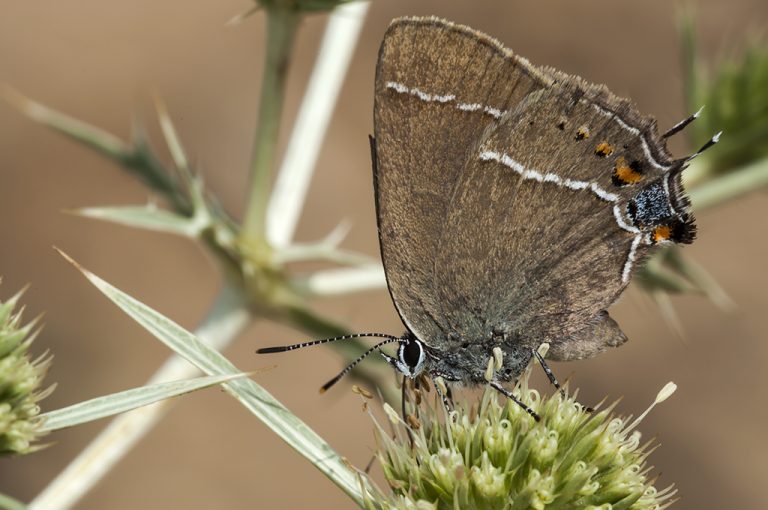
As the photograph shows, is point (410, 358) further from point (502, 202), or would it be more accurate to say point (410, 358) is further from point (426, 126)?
point (426, 126)

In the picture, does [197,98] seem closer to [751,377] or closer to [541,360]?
[751,377]

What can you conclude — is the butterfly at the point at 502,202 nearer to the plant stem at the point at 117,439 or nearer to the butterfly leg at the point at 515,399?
the butterfly leg at the point at 515,399

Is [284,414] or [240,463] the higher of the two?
[240,463]

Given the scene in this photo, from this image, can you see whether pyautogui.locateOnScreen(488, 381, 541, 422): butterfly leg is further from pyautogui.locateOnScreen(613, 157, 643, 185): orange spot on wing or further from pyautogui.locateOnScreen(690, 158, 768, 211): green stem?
pyautogui.locateOnScreen(690, 158, 768, 211): green stem

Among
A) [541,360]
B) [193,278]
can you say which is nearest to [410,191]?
[541,360]

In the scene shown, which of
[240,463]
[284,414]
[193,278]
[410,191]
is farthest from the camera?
[193,278]
